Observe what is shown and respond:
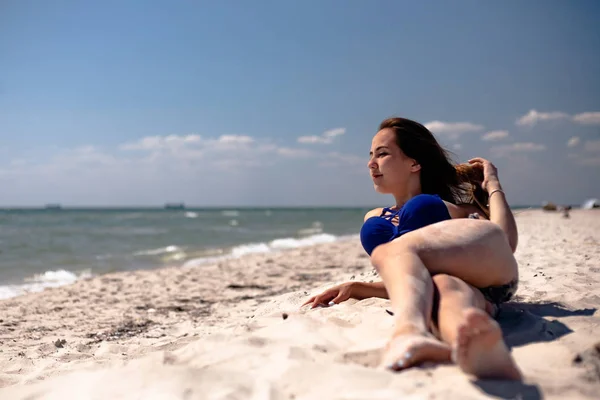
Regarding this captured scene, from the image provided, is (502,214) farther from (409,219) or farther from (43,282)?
(43,282)

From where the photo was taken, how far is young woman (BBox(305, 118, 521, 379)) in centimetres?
170

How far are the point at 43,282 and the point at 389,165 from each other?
710 centimetres

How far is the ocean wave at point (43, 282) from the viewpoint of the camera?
6953 millimetres

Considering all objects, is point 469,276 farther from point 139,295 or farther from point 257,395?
point 139,295

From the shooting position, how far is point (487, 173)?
119 inches

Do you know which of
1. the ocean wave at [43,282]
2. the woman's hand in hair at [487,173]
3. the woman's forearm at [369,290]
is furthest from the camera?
the ocean wave at [43,282]

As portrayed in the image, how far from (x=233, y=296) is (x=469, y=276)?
4.32 m

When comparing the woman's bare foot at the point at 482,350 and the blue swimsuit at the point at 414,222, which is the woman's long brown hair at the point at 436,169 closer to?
the blue swimsuit at the point at 414,222

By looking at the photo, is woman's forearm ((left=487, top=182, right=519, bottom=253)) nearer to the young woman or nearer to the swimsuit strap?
the young woman

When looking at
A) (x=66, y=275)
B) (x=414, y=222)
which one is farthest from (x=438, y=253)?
(x=66, y=275)

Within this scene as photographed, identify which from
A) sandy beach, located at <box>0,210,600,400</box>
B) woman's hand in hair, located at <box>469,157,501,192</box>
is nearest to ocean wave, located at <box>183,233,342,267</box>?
sandy beach, located at <box>0,210,600,400</box>

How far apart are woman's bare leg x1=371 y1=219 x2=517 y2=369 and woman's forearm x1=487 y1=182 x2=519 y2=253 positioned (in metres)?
0.21

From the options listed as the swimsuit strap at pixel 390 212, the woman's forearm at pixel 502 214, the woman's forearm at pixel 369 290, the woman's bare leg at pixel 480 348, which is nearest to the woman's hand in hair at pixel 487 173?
the woman's forearm at pixel 502 214

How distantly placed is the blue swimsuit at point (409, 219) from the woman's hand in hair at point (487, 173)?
414mm
